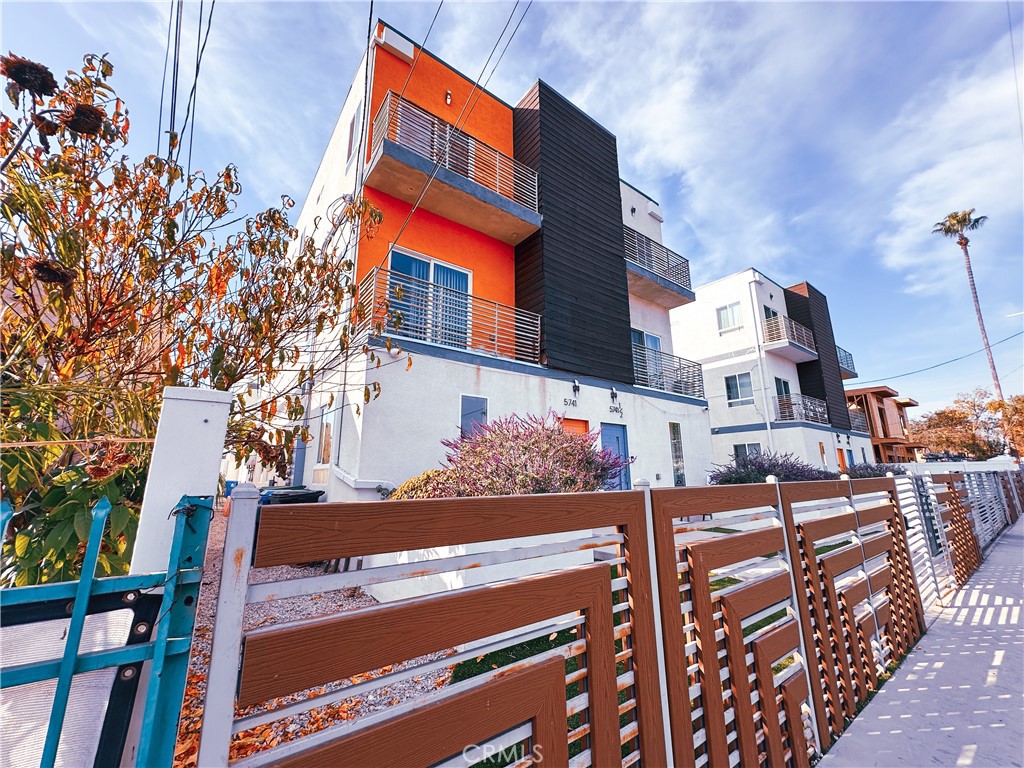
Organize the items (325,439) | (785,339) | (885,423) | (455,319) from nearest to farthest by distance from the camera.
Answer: (455,319)
(325,439)
(785,339)
(885,423)

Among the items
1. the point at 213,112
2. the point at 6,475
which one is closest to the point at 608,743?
the point at 6,475

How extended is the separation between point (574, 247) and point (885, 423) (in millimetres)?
35098

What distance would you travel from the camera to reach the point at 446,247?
899 centimetres

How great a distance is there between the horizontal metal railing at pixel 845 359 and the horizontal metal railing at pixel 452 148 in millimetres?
22580

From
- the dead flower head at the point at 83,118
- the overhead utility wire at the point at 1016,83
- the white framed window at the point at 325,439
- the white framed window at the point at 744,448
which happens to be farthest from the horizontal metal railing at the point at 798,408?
the dead flower head at the point at 83,118

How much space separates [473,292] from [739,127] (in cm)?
628

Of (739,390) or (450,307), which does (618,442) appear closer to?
(450,307)

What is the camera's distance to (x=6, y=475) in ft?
5.38

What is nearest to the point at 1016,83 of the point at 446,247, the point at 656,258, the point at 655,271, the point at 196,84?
the point at 656,258

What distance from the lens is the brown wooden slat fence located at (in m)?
1.10

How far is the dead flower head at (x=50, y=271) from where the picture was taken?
185 centimetres

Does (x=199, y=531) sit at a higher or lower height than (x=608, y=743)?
higher

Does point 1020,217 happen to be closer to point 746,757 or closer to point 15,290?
point 746,757

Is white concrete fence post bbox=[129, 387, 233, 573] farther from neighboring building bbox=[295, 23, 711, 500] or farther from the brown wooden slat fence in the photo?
neighboring building bbox=[295, 23, 711, 500]
